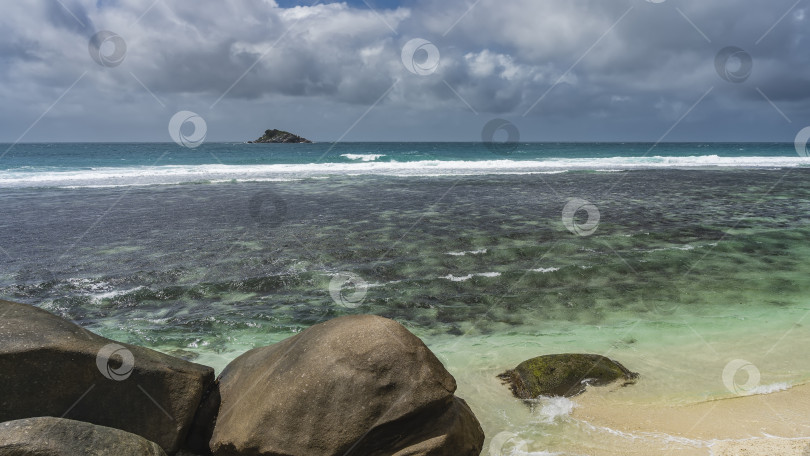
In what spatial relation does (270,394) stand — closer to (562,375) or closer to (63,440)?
(63,440)

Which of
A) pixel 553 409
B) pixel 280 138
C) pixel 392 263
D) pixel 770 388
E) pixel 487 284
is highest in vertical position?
pixel 280 138

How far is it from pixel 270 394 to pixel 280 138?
132815 millimetres

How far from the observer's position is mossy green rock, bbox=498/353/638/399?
5.10 metres

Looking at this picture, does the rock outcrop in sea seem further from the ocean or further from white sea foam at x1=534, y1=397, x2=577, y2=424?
the ocean

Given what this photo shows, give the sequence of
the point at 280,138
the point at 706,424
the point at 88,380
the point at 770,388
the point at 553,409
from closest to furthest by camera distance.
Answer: the point at 88,380, the point at 706,424, the point at 553,409, the point at 770,388, the point at 280,138

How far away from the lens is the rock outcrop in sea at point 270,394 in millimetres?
3648

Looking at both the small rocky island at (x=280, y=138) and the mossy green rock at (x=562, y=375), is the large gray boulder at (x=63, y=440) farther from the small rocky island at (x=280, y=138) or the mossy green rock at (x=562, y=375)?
the small rocky island at (x=280, y=138)

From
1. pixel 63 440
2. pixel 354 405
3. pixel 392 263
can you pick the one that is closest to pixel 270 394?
pixel 354 405

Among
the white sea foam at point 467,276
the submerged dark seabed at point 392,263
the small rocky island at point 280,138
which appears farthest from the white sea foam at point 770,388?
the small rocky island at point 280,138

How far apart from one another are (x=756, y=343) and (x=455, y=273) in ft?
15.3

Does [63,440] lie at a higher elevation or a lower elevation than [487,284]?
lower

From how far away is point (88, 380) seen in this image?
12.5ft

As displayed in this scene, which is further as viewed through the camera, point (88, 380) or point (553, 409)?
point (553, 409)

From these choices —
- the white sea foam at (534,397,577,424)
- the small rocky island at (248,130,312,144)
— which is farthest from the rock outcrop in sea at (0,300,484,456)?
the small rocky island at (248,130,312,144)
